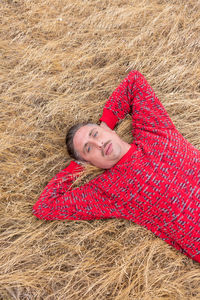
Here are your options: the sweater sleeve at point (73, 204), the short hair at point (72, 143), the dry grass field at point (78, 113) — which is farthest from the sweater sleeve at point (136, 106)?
the sweater sleeve at point (73, 204)

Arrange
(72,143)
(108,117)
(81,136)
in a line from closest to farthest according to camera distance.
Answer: (81,136) < (72,143) < (108,117)

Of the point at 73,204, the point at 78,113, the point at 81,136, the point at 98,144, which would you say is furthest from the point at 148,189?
the point at 78,113

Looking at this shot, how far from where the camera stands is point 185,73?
10.2 ft

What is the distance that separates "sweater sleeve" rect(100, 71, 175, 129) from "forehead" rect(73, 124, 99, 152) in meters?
0.33

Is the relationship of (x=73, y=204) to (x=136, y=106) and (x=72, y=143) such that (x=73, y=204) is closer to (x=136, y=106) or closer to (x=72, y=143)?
(x=72, y=143)

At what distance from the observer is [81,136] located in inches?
101

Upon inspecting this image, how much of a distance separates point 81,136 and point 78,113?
55 centimetres

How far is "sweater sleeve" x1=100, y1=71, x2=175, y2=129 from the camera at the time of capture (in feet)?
8.84

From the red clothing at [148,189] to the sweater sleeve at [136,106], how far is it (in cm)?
1

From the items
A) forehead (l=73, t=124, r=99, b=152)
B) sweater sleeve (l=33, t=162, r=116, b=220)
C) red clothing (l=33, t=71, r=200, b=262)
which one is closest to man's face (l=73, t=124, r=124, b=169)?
forehead (l=73, t=124, r=99, b=152)

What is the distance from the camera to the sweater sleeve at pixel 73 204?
252 cm

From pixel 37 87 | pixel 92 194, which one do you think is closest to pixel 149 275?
pixel 92 194

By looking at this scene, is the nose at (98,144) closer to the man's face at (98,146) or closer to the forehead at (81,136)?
the man's face at (98,146)

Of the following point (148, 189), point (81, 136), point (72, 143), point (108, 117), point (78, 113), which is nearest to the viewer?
point (148, 189)
